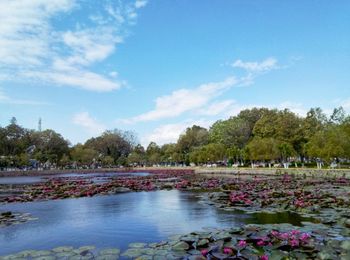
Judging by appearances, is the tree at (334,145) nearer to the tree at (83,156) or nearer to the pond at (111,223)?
the pond at (111,223)

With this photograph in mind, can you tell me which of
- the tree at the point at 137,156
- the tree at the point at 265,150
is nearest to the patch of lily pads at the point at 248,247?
the tree at the point at 265,150

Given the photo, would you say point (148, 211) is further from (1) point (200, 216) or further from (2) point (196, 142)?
(2) point (196, 142)

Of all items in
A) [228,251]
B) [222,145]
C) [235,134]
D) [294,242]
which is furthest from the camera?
[235,134]

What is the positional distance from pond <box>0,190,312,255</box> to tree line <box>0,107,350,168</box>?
31168 mm

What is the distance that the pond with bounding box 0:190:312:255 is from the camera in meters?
10.8

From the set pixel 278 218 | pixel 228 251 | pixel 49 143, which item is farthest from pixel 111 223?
pixel 49 143

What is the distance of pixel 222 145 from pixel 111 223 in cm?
6327

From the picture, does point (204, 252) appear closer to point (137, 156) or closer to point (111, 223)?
point (111, 223)

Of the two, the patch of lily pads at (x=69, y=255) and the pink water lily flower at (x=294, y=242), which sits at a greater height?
the pink water lily flower at (x=294, y=242)

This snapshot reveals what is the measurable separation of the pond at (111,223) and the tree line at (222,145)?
102ft

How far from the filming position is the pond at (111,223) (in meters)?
10.8

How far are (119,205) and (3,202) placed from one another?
7.43 m

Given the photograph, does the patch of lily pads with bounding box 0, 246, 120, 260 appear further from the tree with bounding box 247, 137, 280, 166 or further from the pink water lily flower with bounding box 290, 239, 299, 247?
the tree with bounding box 247, 137, 280, 166

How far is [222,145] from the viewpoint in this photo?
2987 inches
